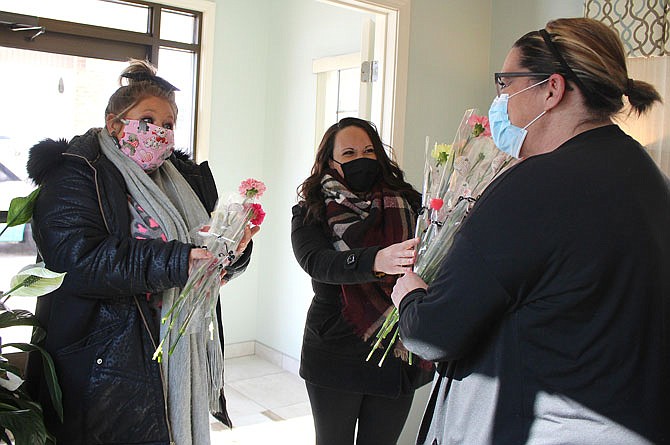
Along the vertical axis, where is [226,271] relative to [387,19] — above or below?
below

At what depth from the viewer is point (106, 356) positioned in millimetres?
1798

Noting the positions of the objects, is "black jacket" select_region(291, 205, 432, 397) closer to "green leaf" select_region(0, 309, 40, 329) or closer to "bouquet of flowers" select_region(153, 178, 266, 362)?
"bouquet of flowers" select_region(153, 178, 266, 362)

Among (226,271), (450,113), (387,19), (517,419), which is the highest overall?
(387,19)

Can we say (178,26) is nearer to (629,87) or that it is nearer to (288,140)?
(288,140)

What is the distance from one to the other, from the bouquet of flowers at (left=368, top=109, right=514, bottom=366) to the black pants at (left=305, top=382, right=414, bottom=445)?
0.54 m

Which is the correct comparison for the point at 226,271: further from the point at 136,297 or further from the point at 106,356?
the point at 106,356

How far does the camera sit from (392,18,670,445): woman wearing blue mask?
1156 mm

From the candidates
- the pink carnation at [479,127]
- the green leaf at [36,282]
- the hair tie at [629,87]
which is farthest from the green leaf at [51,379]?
the hair tie at [629,87]

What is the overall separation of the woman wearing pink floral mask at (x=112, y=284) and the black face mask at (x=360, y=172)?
69 cm

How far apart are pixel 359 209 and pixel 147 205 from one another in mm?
771

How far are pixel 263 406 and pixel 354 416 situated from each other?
7.16ft

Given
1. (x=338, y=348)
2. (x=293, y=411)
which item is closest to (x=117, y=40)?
(x=293, y=411)

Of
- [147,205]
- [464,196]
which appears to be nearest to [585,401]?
[464,196]

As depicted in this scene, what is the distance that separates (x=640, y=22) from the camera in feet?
8.88
